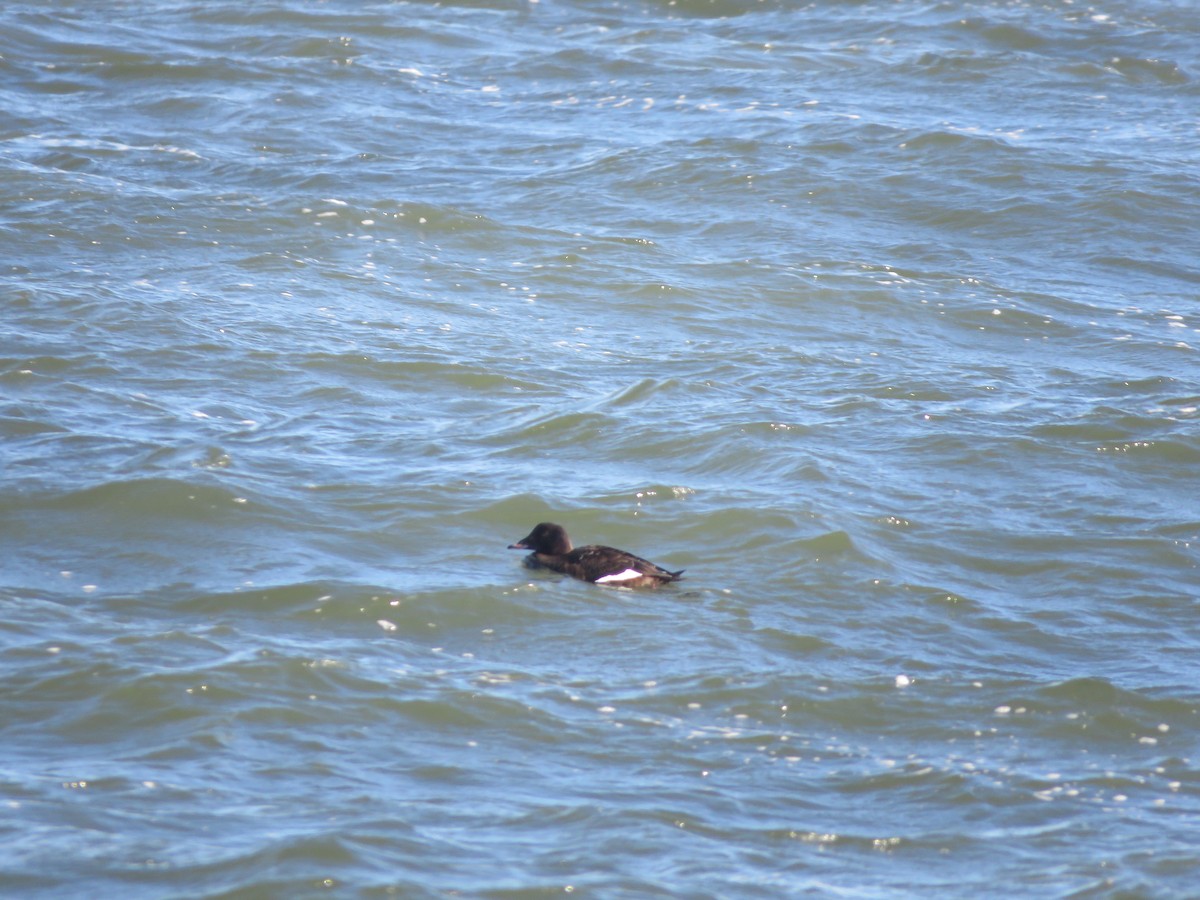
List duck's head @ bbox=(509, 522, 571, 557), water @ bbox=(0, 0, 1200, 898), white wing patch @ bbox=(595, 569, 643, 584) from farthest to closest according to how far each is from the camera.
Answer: duck's head @ bbox=(509, 522, 571, 557), white wing patch @ bbox=(595, 569, 643, 584), water @ bbox=(0, 0, 1200, 898)

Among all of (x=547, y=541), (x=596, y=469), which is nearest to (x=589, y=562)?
(x=547, y=541)

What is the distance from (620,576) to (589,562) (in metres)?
0.20

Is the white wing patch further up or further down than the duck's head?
further down

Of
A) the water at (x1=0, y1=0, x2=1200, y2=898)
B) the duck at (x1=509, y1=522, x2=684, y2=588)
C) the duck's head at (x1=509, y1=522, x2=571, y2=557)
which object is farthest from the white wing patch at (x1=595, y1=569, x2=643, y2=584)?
the duck's head at (x1=509, y1=522, x2=571, y2=557)

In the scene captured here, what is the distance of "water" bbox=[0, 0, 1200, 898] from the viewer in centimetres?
580

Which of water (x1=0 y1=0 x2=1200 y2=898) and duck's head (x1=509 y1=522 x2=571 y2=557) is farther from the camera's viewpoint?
duck's head (x1=509 y1=522 x2=571 y2=557)

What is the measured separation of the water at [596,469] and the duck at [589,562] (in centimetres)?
13

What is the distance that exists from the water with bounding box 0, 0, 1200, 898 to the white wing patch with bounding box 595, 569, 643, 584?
102 mm

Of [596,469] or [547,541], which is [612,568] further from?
[596,469]

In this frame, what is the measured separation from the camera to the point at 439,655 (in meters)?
7.02

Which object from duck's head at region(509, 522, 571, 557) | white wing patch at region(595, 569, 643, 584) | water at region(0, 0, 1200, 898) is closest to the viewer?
water at region(0, 0, 1200, 898)

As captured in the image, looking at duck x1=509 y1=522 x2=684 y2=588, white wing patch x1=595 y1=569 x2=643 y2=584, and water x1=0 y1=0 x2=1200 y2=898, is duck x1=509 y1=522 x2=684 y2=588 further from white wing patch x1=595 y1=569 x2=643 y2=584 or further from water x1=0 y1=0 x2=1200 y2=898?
water x1=0 y1=0 x2=1200 y2=898

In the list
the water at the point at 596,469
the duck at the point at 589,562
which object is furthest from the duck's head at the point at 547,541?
the water at the point at 596,469

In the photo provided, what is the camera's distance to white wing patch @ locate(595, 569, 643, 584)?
25.3 ft
